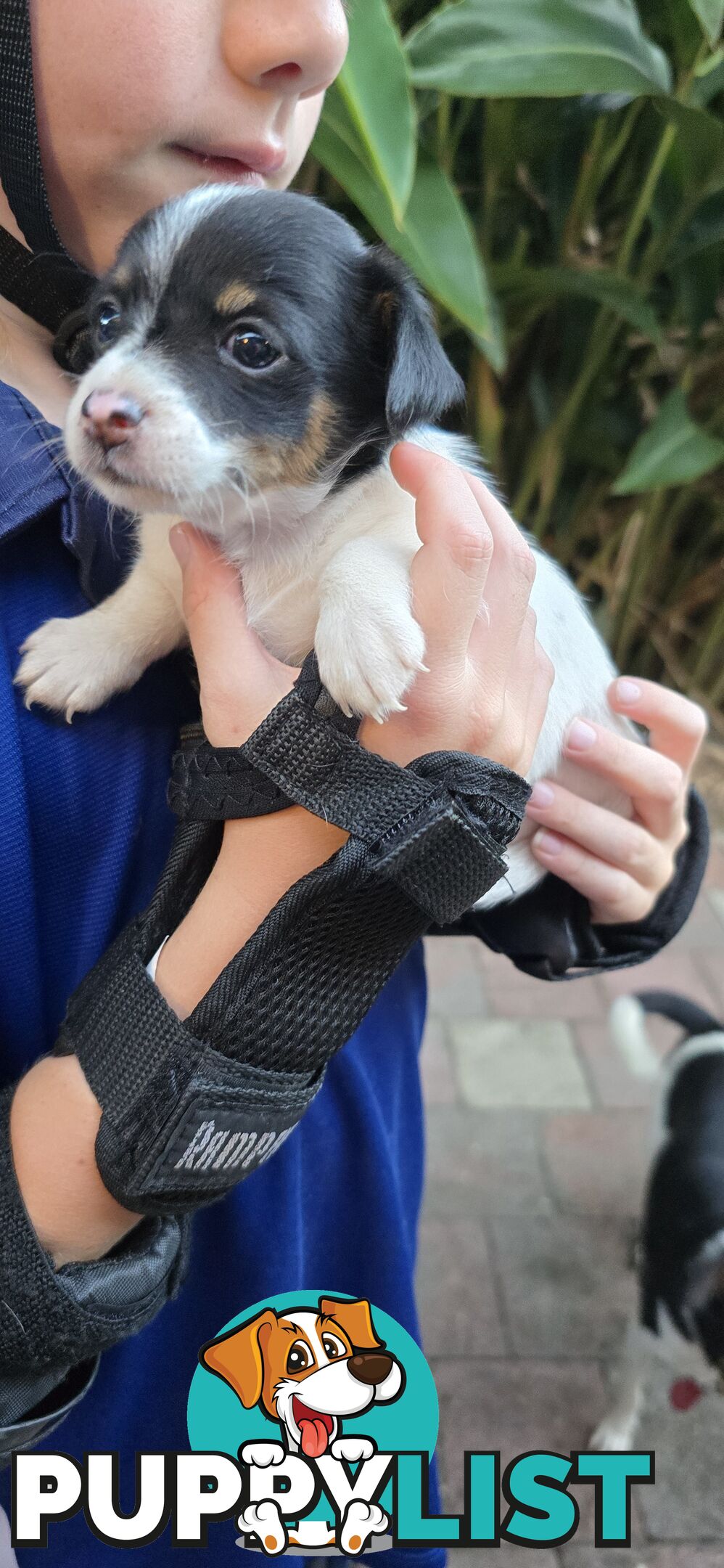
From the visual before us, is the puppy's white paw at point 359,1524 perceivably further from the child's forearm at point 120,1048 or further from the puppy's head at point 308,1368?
the child's forearm at point 120,1048

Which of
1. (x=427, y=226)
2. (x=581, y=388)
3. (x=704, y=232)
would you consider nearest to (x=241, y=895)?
(x=427, y=226)

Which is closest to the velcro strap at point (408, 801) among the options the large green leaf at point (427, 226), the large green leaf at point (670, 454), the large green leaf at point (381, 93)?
the large green leaf at point (381, 93)

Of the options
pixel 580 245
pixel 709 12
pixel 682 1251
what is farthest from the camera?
pixel 580 245

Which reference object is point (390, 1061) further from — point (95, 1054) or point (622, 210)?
point (622, 210)

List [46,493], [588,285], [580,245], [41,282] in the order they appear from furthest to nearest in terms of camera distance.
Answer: [580,245]
[588,285]
[41,282]
[46,493]

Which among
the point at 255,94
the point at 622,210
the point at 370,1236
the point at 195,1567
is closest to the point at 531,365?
the point at 622,210

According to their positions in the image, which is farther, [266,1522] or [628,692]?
[628,692]

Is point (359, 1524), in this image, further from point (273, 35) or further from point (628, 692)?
point (273, 35)
